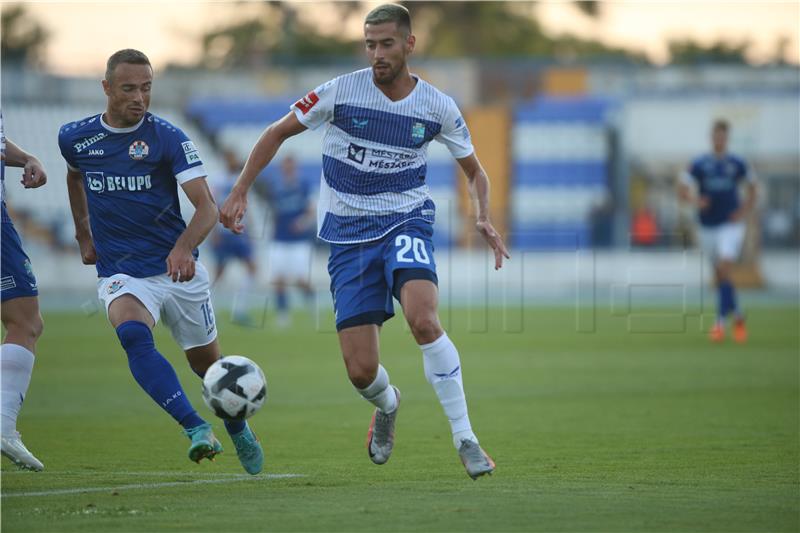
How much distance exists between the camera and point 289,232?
880 inches

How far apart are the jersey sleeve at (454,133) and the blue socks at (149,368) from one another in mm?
2176

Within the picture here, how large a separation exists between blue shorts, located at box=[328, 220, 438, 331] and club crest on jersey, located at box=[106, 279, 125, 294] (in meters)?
1.29

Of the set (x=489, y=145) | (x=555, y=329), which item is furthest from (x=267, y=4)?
(x=555, y=329)

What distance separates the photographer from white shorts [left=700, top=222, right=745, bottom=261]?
19031 millimetres

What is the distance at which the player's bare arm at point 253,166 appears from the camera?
752 centimetres

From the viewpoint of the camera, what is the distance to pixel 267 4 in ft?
207

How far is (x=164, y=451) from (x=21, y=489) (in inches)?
74.4

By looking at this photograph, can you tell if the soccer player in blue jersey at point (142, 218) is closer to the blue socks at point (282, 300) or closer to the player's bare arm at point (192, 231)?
the player's bare arm at point (192, 231)

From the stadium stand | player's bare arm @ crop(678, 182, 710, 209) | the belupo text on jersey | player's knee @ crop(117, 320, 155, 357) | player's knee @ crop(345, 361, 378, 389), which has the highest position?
the stadium stand

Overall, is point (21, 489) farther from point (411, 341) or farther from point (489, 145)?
point (489, 145)

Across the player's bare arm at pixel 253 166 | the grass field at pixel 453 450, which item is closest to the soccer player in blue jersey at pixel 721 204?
the grass field at pixel 453 450

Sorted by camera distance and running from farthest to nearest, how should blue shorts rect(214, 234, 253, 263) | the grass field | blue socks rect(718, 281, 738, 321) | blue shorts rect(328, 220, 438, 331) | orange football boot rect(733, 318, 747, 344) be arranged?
1. blue shorts rect(214, 234, 253, 263)
2. orange football boot rect(733, 318, 747, 344)
3. blue socks rect(718, 281, 738, 321)
4. blue shorts rect(328, 220, 438, 331)
5. the grass field

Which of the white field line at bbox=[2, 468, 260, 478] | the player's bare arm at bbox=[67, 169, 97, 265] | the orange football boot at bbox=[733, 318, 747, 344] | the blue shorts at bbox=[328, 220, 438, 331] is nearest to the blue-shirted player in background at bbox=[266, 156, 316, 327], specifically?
the orange football boot at bbox=[733, 318, 747, 344]

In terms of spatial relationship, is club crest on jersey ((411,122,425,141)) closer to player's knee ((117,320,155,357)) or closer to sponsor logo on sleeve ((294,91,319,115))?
sponsor logo on sleeve ((294,91,319,115))
